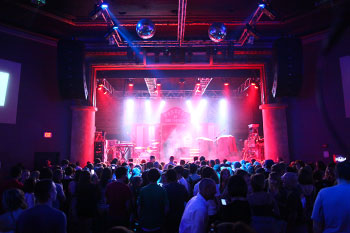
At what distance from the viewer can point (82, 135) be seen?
35.4ft

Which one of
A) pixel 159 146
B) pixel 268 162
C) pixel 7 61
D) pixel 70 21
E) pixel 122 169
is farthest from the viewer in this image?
pixel 159 146

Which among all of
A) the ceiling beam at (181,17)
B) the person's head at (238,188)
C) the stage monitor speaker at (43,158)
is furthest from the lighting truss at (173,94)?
the person's head at (238,188)

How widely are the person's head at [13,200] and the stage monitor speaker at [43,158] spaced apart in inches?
296

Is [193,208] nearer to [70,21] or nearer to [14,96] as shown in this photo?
[14,96]

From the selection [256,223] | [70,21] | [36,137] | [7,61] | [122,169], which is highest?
[70,21]

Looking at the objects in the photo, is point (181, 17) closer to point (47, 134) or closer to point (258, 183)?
point (258, 183)

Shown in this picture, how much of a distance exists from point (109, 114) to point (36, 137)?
11.7m

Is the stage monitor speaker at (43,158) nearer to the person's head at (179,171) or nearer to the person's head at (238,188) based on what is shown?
the person's head at (179,171)

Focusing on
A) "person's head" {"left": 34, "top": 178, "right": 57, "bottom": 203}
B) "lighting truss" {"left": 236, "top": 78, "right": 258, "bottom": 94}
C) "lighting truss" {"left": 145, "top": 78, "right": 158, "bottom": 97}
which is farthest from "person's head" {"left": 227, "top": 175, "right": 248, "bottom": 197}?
"lighting truss" {"left": 236, "top": 78, "right": 258, "bottom": 94}

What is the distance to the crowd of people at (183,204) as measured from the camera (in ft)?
8.15

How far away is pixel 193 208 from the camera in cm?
275

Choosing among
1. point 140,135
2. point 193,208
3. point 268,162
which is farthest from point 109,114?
point 193,208

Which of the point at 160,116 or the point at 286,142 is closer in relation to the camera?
the point at 286,142

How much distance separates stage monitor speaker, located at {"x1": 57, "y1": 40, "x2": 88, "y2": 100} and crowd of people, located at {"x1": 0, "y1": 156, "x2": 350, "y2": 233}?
4.55 m
